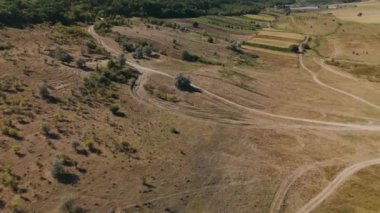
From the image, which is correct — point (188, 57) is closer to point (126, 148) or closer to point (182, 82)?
point (182, 82)

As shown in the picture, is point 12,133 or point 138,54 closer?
point 12,133

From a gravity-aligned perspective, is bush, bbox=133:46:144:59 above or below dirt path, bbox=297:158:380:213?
above

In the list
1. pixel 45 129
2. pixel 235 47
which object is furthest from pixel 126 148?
pixel 235 47

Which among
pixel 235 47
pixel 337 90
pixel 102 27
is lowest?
pixel 337 90

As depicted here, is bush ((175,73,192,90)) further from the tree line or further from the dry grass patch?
the tree line

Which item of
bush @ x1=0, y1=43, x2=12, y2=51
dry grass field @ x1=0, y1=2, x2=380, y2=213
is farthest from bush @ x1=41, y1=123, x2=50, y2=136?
bush @ x1=0, y1=43, x2=12, y2=51

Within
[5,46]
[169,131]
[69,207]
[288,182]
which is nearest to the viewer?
[69,207]

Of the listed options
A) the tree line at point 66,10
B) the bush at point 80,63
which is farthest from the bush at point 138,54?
the tree line at point 66,10
